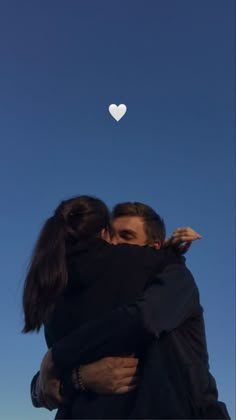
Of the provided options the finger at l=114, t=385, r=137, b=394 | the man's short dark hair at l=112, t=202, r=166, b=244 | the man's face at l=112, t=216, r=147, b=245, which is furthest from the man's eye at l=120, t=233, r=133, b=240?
the finger at l=114, t=385, r=137, b=394

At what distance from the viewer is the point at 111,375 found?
362 cm

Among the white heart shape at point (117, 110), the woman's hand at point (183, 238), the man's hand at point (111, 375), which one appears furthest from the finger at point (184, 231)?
the white heart shape at point (117, 110)

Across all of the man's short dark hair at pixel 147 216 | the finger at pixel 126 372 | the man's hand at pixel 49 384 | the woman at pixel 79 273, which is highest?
the man's short dark hair at pixel 147 216

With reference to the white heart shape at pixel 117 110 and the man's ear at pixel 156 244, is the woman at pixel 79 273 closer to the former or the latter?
the man's ear at pixel 156 244

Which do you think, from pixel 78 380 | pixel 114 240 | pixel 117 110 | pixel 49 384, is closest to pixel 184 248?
pixel 114 240

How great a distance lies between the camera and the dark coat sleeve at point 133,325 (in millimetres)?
3561

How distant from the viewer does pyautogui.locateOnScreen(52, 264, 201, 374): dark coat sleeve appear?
3561 millimetres

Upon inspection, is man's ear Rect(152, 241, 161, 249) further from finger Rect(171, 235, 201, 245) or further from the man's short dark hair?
finger Rect(171, 235, 201, 245)

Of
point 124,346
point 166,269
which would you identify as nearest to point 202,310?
point 166,269

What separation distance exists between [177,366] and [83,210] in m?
1.50

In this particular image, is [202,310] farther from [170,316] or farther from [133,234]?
[133,234]

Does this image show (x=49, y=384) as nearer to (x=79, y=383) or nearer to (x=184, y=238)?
(x=79, y=383)

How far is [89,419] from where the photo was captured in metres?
3.55

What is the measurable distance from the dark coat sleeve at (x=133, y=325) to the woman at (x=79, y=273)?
16 cm
